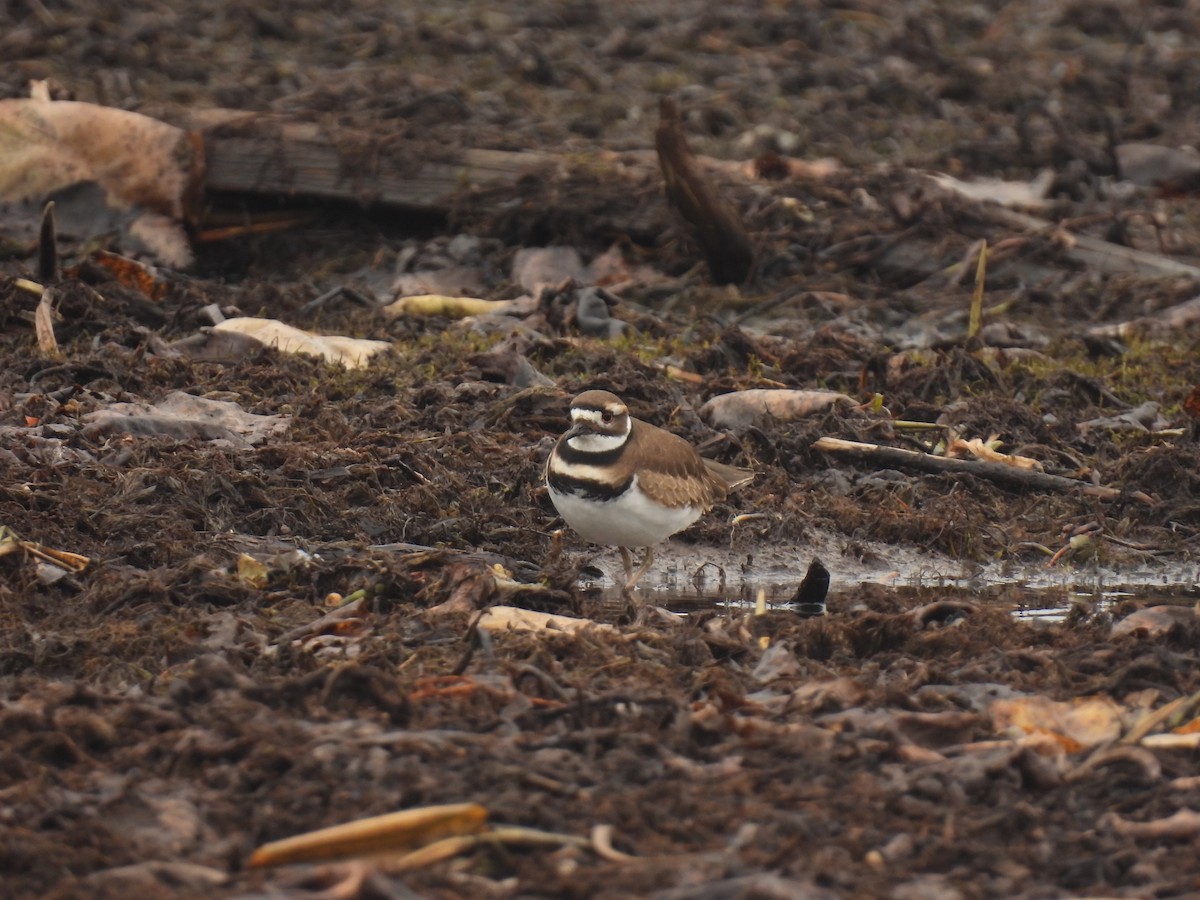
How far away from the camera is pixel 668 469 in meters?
7.16

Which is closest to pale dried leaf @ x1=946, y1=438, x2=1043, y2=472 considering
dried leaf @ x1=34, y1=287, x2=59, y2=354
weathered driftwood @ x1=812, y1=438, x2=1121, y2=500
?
weathered driftwood @ x1=812, y1=438, x2=1121, y2=500

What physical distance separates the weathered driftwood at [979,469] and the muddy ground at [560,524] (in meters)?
0.06

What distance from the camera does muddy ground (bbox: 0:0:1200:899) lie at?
14.7 ft

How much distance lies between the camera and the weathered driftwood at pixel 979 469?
8.54 meters

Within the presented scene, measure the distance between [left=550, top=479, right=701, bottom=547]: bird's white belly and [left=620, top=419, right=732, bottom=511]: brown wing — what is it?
0.18 ft

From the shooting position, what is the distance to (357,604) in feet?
20.7

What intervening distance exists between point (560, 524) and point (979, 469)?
7.06 ft

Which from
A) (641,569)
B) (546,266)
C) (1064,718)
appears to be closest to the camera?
(1064,718)

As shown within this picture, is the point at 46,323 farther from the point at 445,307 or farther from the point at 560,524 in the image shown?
the point at 560,524

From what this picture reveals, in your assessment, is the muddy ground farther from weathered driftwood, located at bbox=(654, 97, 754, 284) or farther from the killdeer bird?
the killdeer bird

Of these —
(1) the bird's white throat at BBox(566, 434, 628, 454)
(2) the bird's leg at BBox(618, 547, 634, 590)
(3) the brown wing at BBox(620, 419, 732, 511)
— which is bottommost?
(2) the bird's leg at BBox(618, 547, 634, 590)

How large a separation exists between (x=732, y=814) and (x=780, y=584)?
3.29 meters

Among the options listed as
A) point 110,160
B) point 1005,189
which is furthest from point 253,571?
point 1005,189

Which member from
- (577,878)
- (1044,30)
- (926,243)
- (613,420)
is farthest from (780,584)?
(1044,30)
